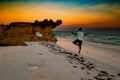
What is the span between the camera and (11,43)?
15781mm

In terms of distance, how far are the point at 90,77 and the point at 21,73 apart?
256 cm

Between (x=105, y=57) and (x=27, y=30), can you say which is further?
(x=27, y=30)

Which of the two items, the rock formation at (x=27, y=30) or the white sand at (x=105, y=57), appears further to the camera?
the rock formation at (x=27, y=30)

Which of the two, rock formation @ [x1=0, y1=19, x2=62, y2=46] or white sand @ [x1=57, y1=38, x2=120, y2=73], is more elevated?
rock formation @ [x1=0, y1=19, x2=62, y2=46]

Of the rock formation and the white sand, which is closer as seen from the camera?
the white sand

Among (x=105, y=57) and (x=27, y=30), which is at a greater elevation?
(x=27, y=30)

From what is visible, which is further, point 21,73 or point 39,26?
point 39,26

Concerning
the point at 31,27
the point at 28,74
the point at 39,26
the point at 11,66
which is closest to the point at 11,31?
the point at 31,27

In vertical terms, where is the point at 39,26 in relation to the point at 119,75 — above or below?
above

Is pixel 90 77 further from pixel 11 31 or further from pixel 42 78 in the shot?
pixel 11 31

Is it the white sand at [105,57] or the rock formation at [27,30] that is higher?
the rock formation at [27,30]

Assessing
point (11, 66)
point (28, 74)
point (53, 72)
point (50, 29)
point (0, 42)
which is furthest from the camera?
point (50, 29)

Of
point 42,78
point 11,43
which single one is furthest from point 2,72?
point 11,43

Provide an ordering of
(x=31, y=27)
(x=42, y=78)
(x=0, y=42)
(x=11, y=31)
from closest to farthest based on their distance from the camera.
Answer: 1. (x=42, y=78)
2. (x=0, y=42)
3. (x=11, y=31)
4. (x=31, y=27)
